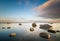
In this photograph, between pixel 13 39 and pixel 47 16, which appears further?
pixel 47 16

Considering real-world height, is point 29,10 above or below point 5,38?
above

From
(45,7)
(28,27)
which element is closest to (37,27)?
(28,27)

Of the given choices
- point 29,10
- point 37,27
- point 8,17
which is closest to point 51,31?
point 37,27

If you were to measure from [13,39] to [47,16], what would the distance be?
46.2 inches

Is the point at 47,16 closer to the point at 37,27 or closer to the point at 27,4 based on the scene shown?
the point at 37,27

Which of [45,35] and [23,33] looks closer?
[45,35]

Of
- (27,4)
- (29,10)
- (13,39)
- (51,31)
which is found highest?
(27,4)

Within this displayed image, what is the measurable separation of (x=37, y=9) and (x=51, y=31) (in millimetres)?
745

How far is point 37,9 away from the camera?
285 cm

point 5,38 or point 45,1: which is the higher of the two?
point 45,1

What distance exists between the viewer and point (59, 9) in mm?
2977

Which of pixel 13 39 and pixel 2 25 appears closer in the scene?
pixel 13 39

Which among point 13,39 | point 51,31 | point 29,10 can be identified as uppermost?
point 29,10

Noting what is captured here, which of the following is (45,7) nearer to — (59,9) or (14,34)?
(59,9)
